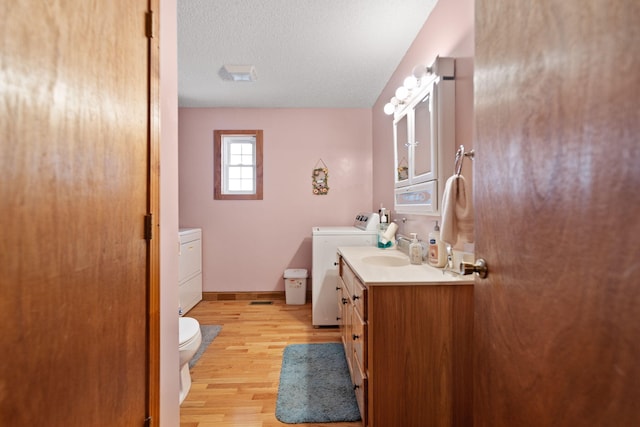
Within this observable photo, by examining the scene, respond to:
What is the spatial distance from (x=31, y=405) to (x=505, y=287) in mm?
1050

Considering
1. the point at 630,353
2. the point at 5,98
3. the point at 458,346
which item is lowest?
the point at 458,346

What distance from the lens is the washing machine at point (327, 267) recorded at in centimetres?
283

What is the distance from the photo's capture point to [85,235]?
0.69 metres

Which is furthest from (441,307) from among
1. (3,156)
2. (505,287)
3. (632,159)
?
(3,156)

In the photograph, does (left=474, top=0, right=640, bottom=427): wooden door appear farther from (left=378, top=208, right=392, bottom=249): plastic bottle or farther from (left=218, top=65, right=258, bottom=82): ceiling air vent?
(left=218, top=65, right=258, bottom=82): ceiling air vent

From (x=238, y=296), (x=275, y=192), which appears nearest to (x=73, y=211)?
(x=275, y=192)

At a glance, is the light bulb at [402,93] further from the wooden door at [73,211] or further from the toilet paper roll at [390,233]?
the wooden door at [73,211]

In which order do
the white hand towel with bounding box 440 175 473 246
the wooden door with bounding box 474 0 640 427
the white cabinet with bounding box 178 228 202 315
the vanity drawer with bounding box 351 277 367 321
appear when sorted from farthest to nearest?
the white cabinet with bounding box 178 228 202 315 < the vanity drawer with bounding box 351 277 367 321 < the white hand towel with bounding box 440 175 473 246 < the wooden door with bounding box 474 0 640 427

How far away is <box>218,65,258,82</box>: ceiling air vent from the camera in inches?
101

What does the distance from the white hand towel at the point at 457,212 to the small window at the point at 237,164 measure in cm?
272

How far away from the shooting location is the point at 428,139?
178 cm

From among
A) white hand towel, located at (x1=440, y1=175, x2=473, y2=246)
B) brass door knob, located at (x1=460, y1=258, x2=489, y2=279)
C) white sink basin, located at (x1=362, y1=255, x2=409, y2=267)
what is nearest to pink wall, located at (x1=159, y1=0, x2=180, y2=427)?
brass door knob, located at (x1=460, y1=258, x2=489, y2=279)

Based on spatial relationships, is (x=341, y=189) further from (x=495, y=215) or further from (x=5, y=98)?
(x=5, y=98)

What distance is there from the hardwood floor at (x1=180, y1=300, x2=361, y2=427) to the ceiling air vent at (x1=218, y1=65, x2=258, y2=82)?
241cm
